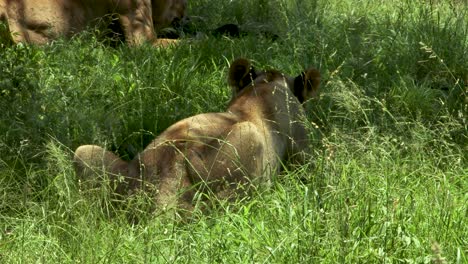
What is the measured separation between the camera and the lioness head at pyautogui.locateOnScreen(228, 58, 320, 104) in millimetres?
6844

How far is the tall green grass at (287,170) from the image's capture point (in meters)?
4.79

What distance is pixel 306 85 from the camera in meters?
6.91

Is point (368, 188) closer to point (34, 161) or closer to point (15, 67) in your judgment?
point (34, 161)

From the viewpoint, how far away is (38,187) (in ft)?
19.6

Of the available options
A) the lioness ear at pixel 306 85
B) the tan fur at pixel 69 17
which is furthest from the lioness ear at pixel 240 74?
the tan fur at pixel 69 17

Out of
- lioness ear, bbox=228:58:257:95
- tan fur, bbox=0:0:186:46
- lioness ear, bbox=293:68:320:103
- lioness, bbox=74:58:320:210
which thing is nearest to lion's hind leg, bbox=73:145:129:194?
lioness, bbox=74:58:320:210

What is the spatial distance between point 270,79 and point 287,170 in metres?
0.99

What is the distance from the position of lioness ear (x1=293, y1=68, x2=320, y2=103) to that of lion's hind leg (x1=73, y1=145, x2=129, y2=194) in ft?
4.55

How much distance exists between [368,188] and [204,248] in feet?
2.80

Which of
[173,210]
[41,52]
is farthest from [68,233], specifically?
[41,52]

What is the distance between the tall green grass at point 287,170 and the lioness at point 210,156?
0.37 ft

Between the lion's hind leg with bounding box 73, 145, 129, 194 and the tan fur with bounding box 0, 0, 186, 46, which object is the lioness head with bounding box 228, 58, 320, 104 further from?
the tan fur with bounding box 0, 0, 186, 46

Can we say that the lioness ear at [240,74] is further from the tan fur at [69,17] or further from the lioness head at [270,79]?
the tan fur at [69,17]

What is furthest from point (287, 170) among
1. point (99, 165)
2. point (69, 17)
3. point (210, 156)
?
point (69, 17)
